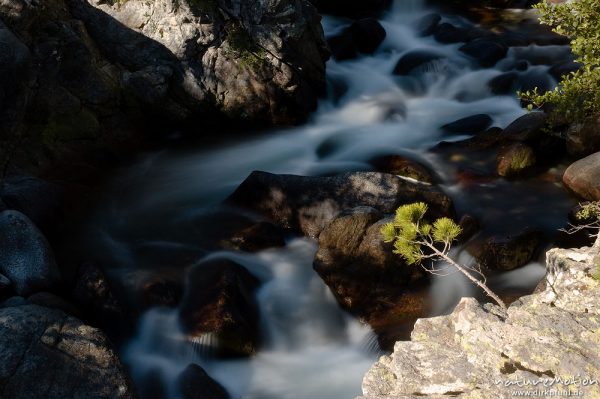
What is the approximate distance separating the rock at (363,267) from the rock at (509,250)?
136 cm

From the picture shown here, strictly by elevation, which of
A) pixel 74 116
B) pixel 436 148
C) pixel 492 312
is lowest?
pixel 436 148

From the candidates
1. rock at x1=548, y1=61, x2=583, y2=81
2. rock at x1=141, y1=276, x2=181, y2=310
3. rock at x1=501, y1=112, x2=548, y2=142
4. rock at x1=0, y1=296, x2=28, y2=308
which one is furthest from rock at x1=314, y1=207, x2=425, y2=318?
rock at x1=548, y1=61, x2=583, y2=81

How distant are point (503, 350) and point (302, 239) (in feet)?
22.5

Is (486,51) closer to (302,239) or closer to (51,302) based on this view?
(302,239)

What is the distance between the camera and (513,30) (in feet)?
67.9

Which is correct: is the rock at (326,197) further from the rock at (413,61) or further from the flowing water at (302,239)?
the rock at (413,61)

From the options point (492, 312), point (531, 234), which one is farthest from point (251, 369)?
point (531, 234)

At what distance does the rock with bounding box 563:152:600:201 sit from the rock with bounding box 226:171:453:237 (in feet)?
9.91

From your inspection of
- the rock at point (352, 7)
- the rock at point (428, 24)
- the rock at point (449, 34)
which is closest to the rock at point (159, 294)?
the rock at point (449, 34)

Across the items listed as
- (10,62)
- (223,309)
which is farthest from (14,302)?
(10,62)

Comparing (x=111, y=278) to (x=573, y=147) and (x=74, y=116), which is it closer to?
(x=74, y=116)

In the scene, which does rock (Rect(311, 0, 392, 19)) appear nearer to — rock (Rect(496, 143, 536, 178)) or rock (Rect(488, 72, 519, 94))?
rock (Rect(488, 72, 519, 94))

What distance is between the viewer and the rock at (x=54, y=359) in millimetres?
6480

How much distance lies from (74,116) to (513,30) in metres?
15.7
